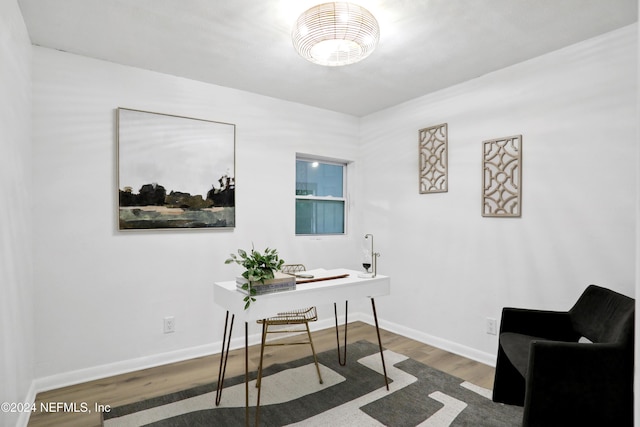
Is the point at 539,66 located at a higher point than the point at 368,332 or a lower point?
higher

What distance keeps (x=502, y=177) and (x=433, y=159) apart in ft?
2.35

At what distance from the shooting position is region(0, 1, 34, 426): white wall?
5.79 feet

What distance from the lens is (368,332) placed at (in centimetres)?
388

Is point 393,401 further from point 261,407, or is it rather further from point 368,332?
point 368,332

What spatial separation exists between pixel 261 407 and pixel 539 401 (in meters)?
1.57

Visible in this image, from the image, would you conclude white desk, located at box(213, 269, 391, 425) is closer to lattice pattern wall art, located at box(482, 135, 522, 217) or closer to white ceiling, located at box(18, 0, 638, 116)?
lattice pattern wall art, located at box(482, 135, 522, 217)

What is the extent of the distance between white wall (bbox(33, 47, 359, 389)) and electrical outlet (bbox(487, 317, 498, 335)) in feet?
7.04

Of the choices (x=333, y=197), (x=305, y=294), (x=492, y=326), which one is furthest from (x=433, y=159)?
(x=305, y=294)

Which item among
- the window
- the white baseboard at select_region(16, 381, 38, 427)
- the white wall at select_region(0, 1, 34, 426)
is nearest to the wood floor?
the white baseboard at select_region(16, 381, 38, 427)

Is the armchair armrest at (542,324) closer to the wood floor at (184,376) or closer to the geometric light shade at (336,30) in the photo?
the wood floor at (184,376)

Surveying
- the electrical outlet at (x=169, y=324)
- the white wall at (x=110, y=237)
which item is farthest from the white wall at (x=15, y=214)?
the electrical outlet at (x=169, y=324)

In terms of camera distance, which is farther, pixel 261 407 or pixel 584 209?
pixel 584 209

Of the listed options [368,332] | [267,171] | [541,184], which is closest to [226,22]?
[267,171]

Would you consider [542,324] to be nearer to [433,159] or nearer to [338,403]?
[338,403]
